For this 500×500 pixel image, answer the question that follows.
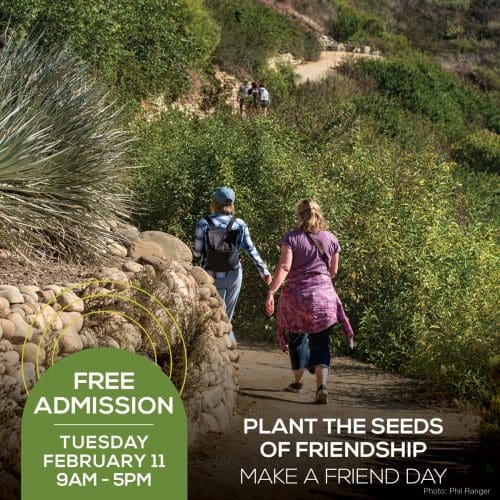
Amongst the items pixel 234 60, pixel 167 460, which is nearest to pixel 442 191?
pixel 167 460

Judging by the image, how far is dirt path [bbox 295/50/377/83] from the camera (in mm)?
33156

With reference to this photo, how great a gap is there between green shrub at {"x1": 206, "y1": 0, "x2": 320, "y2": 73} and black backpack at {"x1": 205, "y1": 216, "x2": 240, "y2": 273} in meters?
22.5

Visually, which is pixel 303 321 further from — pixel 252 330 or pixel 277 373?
pixel 252 330

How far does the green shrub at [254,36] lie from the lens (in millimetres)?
31453

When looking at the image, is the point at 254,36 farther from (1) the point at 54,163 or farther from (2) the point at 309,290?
(2) the point at 309,290

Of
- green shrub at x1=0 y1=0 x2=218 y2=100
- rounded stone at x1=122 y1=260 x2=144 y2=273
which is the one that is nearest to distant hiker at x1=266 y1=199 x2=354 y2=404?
rounded stone at x1=122 y1=260 x2=144 y2=273

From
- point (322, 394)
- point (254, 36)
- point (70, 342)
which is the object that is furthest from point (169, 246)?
A: point (254, 36)

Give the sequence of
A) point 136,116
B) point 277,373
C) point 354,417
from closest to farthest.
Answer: point 354,417 < point 277,373 < point 136,116

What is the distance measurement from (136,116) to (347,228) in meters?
6.36

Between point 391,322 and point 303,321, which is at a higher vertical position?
point 303,321

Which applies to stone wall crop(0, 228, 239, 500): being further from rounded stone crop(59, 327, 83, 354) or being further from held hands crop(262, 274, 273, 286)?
held hands crop(262, 274, 273, 286)

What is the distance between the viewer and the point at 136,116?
687 inches

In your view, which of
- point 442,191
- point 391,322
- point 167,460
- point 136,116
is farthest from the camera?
point 136,116

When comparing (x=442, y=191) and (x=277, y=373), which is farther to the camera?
(x=442, y=191)
